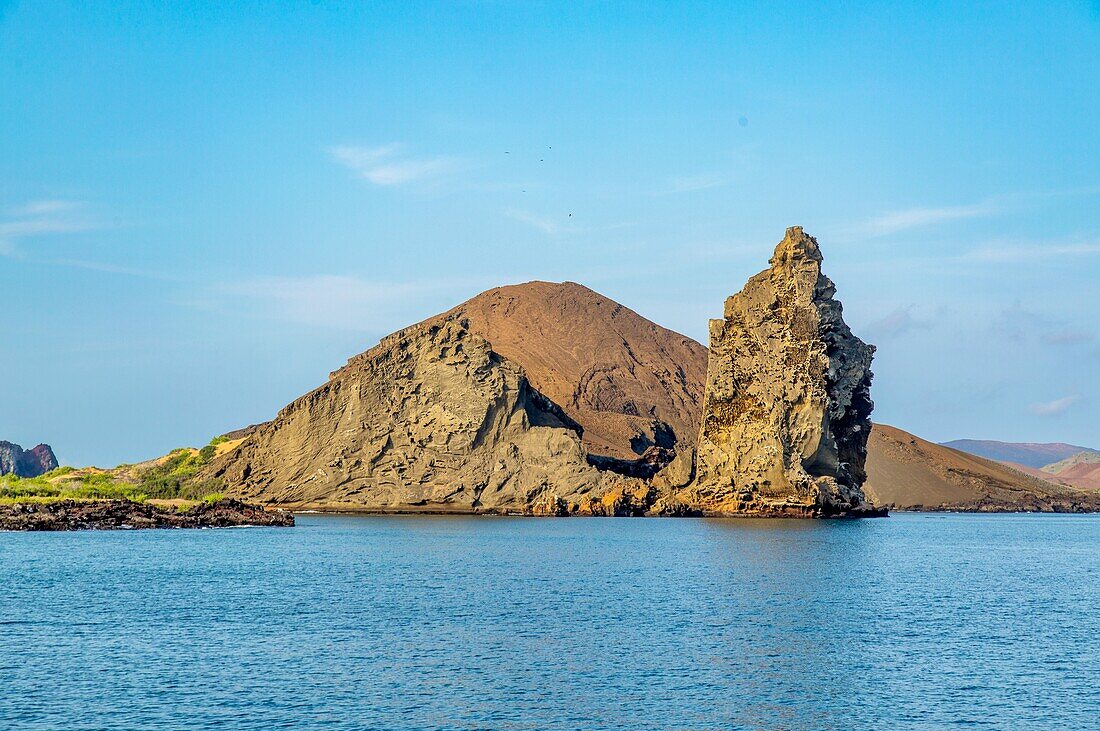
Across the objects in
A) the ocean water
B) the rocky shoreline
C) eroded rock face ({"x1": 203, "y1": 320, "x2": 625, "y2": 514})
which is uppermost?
eroded rock face ({"x1": 203, "y1": 320, "x2": 625, "y2": 514})

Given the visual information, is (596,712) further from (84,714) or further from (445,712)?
(84,714)

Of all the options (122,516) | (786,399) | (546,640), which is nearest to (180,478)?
(122,516)

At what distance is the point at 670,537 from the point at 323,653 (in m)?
61.5

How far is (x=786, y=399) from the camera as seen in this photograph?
122 meters

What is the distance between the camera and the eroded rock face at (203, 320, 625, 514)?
144m

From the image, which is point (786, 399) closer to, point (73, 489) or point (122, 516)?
point (122, 516)

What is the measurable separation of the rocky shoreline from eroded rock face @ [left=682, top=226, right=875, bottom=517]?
46.7 metres

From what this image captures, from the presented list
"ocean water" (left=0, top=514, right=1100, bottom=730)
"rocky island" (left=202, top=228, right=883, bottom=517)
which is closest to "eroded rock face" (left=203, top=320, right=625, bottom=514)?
"rocky island" (left=202, top=228, right=883, bottom=517)

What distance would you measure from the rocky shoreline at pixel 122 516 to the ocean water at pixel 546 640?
33.1m

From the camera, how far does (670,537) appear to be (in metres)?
97.4

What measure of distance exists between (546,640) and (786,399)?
8428 centimetres

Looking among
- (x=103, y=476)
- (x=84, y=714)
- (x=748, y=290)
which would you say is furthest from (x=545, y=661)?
(x=103, y=476)

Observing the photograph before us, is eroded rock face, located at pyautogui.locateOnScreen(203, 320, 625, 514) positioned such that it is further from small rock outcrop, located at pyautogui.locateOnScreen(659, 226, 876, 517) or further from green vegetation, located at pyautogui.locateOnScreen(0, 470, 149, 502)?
small rock outcrop, located at pyautogui.locateOnScreen(659, 226, 876, 517)

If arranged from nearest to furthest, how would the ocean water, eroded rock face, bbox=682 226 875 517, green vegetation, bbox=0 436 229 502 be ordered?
the ocean water < eroded rock face, bbox=682 226 875 517 < green vegetation, bbox=0 436 229 502
